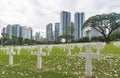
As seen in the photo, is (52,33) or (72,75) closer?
(72,75)

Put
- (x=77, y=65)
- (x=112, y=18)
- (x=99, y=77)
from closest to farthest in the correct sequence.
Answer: (x=99, y=77) < (x=77, y=65) < (x=112, y=18)

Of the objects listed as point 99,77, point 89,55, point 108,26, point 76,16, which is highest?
point 76,16

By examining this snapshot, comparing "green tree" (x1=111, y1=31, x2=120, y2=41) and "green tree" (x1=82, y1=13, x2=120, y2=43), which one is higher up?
"green tree" (x1=82, y1=13, x2=120, y2=43)

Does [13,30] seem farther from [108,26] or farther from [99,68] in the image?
[99,68]

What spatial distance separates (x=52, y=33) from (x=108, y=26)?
8746 centimetres

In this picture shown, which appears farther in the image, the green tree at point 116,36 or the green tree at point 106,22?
the green tree at point 116,36

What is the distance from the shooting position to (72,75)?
9.27 meters

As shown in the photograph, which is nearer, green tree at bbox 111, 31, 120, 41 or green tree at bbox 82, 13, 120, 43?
green tree at bbox 82, 13, 120, 43

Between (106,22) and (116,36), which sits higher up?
(106,22)

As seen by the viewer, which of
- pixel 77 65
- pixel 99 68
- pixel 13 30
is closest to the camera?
pixel 99 68

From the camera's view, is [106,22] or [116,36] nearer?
[106,22]

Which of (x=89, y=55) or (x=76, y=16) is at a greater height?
(x=76, y=16)

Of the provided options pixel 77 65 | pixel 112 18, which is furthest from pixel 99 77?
pixel 112 18

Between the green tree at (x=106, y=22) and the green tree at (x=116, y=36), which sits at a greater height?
the green tree at (x=106, y=22)
